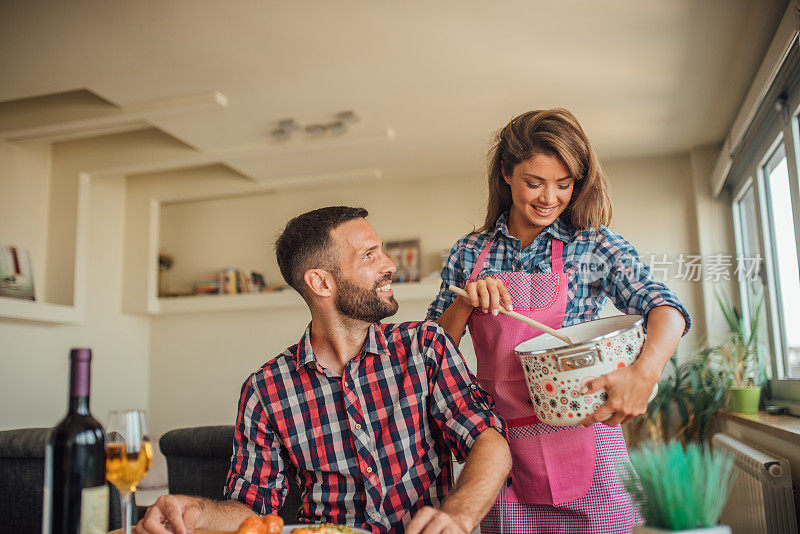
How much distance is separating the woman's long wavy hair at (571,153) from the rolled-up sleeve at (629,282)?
0.06 metres

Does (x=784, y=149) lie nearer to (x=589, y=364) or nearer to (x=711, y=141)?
(x=711, y=141)

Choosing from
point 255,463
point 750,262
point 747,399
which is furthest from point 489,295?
point 750,262

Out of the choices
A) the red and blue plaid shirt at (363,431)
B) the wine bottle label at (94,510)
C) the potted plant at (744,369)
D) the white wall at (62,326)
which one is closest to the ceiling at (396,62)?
the white wall at (62,326)

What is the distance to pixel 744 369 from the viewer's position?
377 centimetres

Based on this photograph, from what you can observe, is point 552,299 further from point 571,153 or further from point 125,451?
point 125,451

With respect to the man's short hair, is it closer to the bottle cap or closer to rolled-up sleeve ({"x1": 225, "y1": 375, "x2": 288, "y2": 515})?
rolled-up sleeve ({"x1": 225, "y1": 375, "x2": 288, "y2": 515})

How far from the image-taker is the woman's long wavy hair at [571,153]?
146cm

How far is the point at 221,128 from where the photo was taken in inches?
169

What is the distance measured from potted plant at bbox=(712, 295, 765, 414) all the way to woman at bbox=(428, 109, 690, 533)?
2544 millimetres

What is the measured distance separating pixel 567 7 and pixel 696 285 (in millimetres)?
2727

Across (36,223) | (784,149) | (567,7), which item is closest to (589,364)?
(567,7)

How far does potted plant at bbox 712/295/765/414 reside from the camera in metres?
3.56

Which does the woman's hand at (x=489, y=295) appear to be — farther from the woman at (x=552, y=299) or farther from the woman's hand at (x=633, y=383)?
the woman's hand at (x=633, y=383)

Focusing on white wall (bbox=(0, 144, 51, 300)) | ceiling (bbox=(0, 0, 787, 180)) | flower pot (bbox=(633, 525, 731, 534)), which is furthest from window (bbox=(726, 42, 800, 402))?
white wall (bbox=(0, 144, 51, 300))
